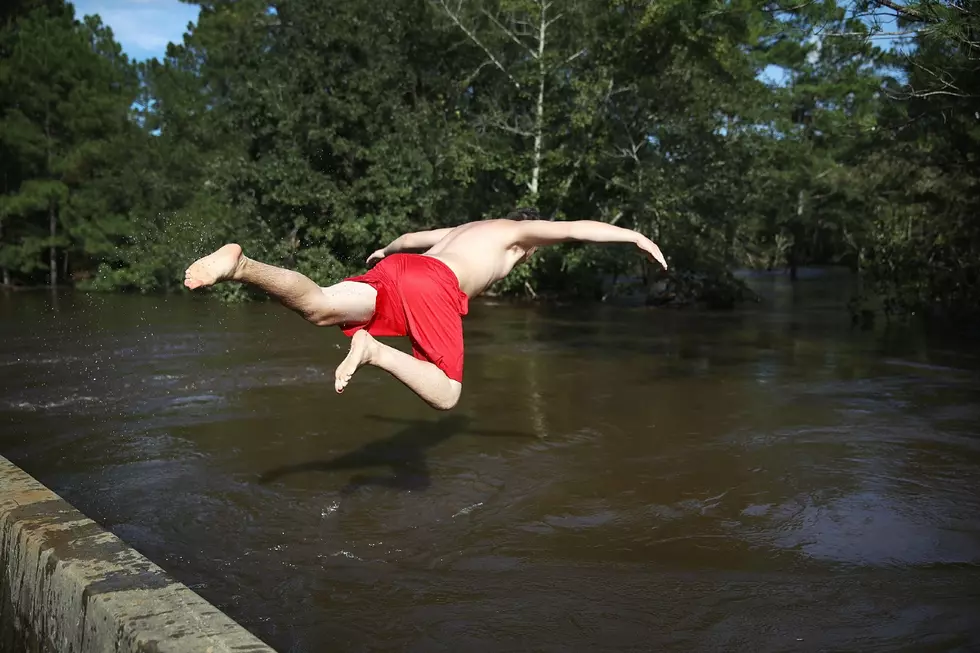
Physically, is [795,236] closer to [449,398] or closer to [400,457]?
[400,457]

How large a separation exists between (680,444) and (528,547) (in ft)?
8.13

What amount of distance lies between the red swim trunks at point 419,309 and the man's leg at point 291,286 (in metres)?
0.08

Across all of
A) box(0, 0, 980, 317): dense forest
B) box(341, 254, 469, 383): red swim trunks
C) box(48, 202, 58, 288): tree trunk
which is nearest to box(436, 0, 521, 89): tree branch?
Answer: box(0, 0, 980, 317): dense forest

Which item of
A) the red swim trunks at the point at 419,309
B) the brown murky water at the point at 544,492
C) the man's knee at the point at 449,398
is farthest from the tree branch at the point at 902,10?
the man's knee at the point at 449,398

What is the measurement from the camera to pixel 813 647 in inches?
128

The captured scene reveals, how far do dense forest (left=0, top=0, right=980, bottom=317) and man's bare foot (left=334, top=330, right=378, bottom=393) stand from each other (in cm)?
1219

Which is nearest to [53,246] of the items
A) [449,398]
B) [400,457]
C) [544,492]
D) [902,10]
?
[400,457]

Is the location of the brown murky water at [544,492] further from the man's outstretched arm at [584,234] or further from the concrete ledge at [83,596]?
the man's outstretched arm at [584,234]

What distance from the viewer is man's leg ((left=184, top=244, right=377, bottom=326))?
360cm

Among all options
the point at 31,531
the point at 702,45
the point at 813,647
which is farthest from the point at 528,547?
the point at 702,45

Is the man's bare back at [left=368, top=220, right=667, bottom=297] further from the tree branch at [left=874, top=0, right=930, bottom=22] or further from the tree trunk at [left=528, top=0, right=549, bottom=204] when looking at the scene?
the tree trunk at [left=528, top=0, right=549, bottom=204]

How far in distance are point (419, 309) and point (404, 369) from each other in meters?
0.38

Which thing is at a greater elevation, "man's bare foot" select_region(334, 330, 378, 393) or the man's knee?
"man's bare foot" select_region(334, 330, 378, 393)

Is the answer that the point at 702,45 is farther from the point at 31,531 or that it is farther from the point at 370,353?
the point at 31,531
